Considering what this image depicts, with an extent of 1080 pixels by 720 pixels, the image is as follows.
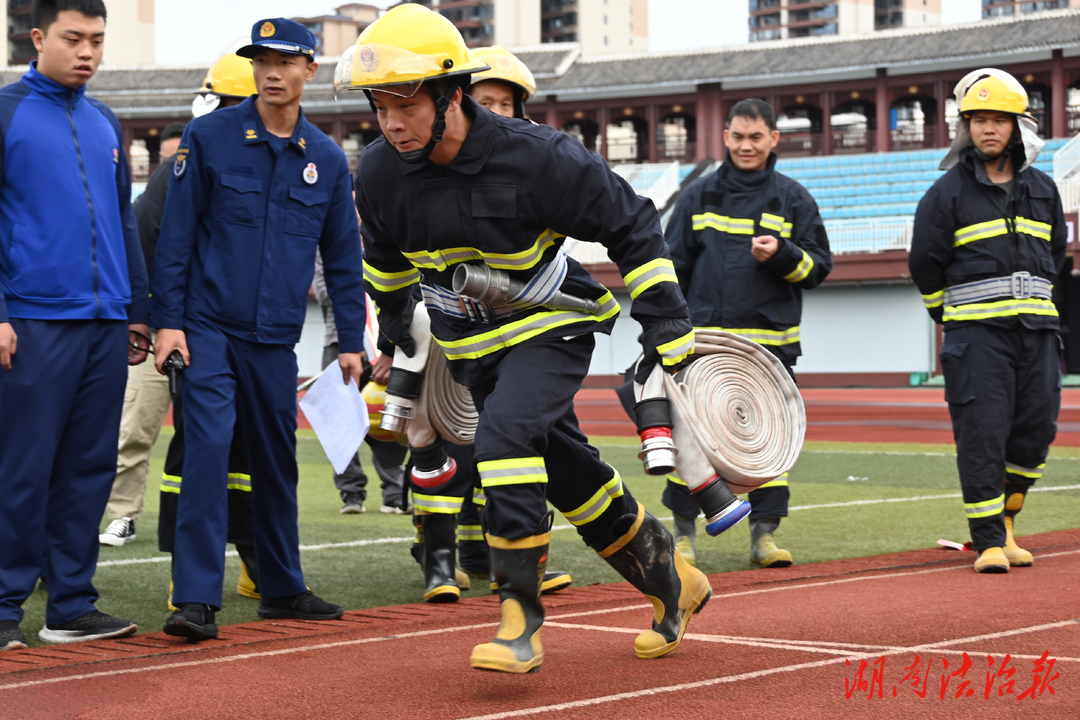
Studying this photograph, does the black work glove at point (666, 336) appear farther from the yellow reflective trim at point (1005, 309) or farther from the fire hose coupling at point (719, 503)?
the yellow reflective trim at point (1005, 309)

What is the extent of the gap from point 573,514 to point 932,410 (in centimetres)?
2190

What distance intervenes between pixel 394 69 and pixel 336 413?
229 centimetres

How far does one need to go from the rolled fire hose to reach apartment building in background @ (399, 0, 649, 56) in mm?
100769

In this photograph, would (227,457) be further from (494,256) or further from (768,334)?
(768,334)

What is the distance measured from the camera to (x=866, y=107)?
169 ft

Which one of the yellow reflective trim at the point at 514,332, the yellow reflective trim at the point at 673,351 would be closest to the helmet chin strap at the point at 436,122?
the yellow reflective trim at the point at 514,332

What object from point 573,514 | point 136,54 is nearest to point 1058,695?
point 573,514

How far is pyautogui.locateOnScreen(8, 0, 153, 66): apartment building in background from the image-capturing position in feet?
294

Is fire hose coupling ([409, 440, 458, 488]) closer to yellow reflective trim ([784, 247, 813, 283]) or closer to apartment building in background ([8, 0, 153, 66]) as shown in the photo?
yellow reflective trim ([784, 247, 813, 283])

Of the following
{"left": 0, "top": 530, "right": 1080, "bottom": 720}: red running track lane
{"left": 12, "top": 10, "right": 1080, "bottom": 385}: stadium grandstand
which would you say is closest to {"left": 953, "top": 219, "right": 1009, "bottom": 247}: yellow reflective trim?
{"left": 0, "top": 530, "right": 1080, "bottom": 720}: red running track lane

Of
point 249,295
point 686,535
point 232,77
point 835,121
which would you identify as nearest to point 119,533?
point 232,77

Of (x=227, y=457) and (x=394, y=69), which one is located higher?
(x=394, y=69)

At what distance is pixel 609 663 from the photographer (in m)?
4.58

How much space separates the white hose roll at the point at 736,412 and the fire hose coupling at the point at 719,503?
0.22 feet
